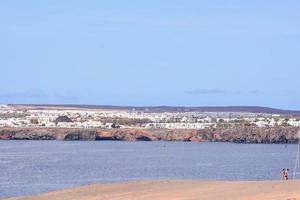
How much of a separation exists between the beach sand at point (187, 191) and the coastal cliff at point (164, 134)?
12391 centimetres

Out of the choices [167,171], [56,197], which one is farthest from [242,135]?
[56,197]

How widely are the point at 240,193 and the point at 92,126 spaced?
542 ft

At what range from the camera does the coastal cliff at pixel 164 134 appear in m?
167

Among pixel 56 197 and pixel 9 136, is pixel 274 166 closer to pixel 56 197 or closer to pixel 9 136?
pixel 56 197

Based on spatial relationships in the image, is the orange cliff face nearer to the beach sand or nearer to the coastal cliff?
the coastal cliff

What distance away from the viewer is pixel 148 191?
3616 cm

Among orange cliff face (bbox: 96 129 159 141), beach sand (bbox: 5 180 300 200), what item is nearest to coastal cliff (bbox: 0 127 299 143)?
orange cliff face (bbox: 96 129 159 141)

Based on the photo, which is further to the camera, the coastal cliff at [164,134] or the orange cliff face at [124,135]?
the orange cliff face at [124,135]

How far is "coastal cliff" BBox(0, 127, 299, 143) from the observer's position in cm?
16712

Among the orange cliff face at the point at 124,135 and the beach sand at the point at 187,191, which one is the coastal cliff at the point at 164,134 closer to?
A: the orange cliff face at the point at 124,135

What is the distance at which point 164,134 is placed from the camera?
178500mm

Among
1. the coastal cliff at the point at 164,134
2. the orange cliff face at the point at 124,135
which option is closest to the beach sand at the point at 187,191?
the coastal cliff at the point at 164,134

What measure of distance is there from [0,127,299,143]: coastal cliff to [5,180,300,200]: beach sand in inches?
4878

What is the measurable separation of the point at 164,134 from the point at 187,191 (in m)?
144
